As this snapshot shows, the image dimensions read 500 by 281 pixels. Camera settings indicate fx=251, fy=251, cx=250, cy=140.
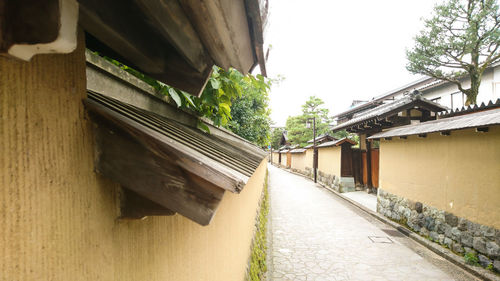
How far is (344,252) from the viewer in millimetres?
6496

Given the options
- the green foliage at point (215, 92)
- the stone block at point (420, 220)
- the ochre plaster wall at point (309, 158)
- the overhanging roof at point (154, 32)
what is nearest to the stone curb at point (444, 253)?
the stone block at point (420, 220)

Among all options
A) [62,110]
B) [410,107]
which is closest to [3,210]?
[62,110]

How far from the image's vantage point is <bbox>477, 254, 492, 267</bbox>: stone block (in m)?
5.09

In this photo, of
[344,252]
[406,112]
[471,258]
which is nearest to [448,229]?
[471,258]

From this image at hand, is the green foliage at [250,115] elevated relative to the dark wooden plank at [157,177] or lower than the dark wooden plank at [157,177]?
elevated

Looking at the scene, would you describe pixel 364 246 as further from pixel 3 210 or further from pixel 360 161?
pixel 360 161

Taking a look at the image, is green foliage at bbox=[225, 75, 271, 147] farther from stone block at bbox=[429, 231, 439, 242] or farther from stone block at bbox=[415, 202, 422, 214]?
stone block at bbox=[429, 231, 439, 242]

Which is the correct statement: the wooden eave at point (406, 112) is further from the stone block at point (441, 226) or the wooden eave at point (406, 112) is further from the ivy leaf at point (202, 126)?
the ivy leaf at point (202, 126)

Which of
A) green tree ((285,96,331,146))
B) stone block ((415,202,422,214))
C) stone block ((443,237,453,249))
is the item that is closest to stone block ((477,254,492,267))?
stone block ((443,237,453,249))

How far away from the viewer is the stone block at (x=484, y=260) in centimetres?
509

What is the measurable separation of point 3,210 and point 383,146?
11154mm

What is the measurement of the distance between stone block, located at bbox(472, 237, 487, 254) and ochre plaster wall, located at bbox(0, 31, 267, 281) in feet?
22.7

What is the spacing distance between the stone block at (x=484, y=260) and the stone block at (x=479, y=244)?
0.32ft

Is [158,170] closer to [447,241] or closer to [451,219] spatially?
[451,219]
